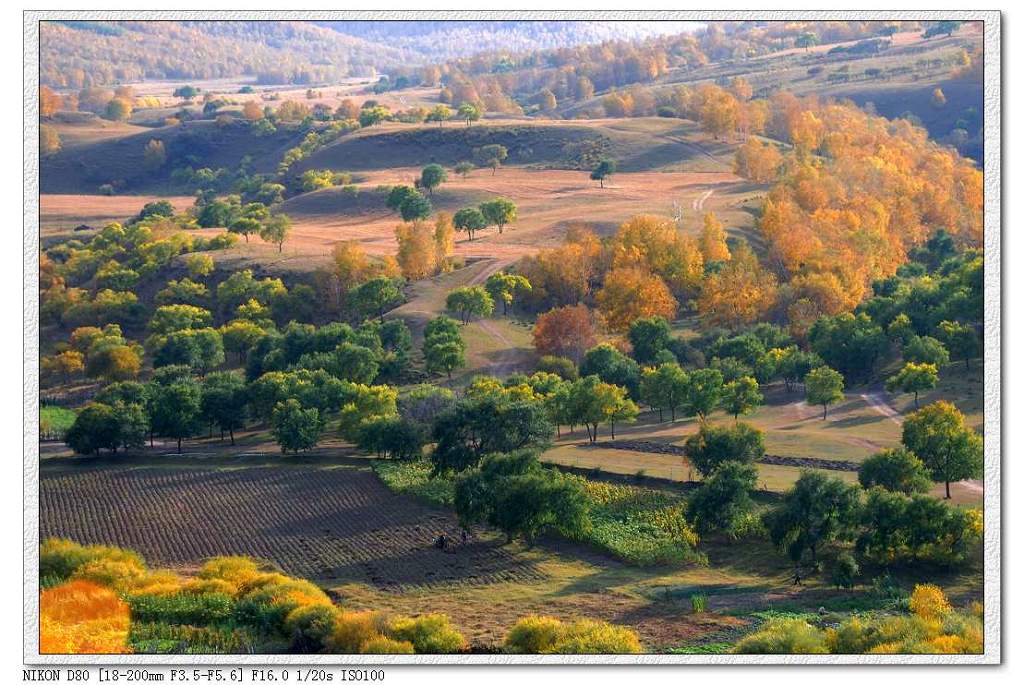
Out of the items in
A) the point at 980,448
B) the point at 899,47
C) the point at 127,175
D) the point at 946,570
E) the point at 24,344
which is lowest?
the point at 946,570

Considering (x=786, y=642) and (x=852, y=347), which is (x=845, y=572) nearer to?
(x=786, y=642)

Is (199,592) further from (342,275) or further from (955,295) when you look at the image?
(342,275)

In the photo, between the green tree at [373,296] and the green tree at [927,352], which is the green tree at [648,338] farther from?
the green tree at [373,296]

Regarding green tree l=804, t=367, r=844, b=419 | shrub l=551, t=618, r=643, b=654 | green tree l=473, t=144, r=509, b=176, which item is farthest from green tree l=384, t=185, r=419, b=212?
shrub l=551, t=618, r=643, b=654

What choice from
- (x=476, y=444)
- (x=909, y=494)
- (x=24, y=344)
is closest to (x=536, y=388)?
(x=476, y=444)

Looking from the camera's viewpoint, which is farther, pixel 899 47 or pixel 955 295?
pixel 899 47

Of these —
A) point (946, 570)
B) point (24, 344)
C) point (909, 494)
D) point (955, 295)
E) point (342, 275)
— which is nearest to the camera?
point (24, 344)

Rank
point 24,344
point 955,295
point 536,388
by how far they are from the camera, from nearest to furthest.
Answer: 1. point 24,344
2. point 536,388
3. point 955,295
